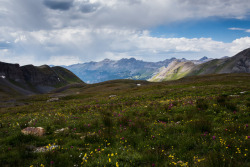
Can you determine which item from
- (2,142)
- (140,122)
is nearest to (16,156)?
(2,142)

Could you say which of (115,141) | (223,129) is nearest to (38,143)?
(115,141)

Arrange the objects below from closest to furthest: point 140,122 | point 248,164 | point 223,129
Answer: point 248,164, point 223,129, point 140,122

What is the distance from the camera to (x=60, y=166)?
18.6 feet

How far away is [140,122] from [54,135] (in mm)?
5553

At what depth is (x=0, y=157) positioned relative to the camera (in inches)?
249

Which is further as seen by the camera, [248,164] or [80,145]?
[80,145]

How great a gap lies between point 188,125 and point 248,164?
390cm

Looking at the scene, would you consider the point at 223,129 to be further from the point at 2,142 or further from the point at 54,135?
the point at 2,142

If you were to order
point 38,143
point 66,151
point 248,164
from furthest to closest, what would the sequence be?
1. point 38,143
2. point 66,151
3. point 248,164

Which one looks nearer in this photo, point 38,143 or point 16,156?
point 16,156

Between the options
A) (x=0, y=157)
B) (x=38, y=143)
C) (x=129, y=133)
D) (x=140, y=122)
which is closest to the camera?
(x=0, y=157)

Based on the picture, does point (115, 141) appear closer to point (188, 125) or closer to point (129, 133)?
point (129, 133)

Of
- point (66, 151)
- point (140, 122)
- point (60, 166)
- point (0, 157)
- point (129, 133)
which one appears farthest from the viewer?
point (140, 122)

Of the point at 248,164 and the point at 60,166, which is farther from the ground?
the point at 248,164
